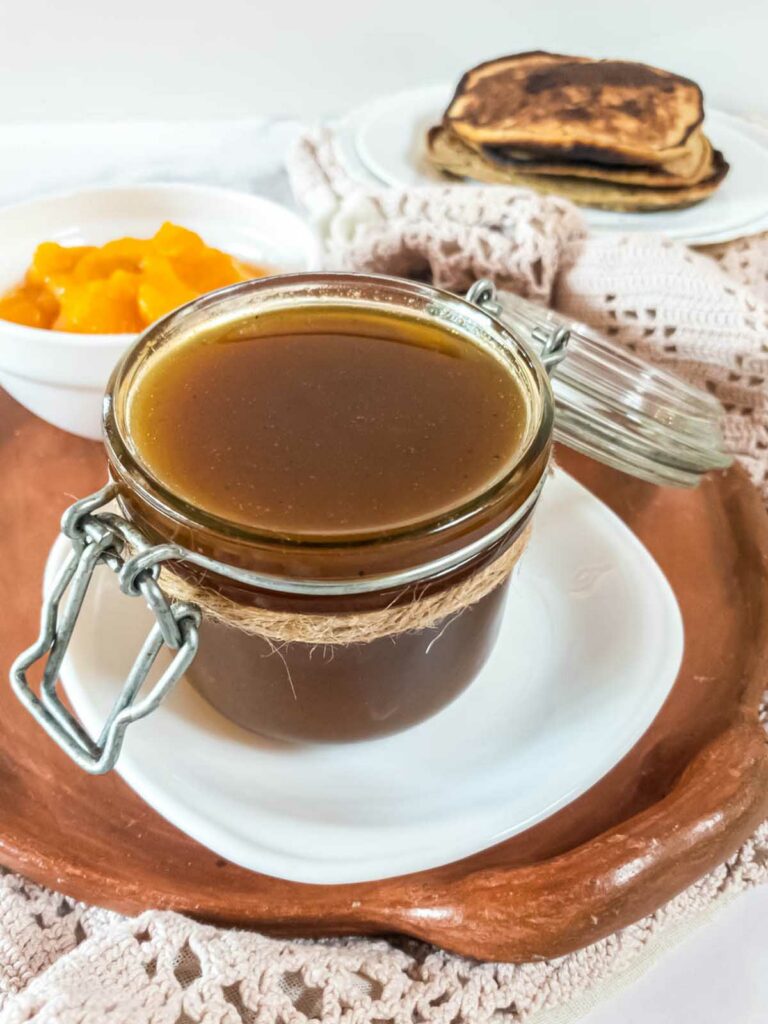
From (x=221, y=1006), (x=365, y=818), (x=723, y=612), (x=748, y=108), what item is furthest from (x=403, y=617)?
(x=748, y=108)

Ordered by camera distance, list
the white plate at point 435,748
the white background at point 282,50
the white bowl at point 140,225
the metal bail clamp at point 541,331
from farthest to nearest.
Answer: the white background at point 282,50 → the white bowl at point 140,225 → the metal bail clamp at point 541,331 → the white plate at point 435,748

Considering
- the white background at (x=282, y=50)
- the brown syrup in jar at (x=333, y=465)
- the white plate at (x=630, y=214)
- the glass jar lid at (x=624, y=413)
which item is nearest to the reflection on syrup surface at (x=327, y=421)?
the brown syrup in jar at (x=333, y=465)

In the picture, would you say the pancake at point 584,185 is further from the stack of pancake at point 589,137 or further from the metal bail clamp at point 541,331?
the metal bail clamp at point 541,331

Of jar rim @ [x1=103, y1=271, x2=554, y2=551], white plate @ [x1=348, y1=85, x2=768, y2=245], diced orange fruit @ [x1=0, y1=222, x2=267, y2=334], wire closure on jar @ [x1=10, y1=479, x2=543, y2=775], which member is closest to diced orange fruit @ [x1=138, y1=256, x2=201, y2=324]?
diced orange fruit @ [x1=0, y1=222, x2=267, y2=334]

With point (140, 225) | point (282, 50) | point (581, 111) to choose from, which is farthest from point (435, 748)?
point (282, 50)

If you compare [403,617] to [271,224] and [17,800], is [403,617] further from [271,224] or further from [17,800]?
[271,224]
